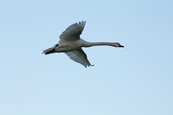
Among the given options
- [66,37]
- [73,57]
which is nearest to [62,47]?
[66,37]

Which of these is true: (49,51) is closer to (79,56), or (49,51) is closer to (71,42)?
(71,42)

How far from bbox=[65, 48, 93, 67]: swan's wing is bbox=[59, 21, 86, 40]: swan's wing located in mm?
2839

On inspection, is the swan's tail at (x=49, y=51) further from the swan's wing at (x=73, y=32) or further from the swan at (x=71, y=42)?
the swan's wing at (x=73, y=32)

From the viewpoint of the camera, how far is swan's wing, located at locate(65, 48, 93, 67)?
34.0m

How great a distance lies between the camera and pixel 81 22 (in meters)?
30.0

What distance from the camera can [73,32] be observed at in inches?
1208

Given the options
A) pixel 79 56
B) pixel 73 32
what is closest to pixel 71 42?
pixel 73 32

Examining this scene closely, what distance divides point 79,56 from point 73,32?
388 cm

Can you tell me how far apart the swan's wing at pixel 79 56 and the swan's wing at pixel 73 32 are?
284 cm

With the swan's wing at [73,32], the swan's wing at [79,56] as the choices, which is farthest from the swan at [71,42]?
the swan's wing at [79,56]

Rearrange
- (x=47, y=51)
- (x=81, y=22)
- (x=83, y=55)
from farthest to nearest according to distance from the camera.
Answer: (x=83, y=55) → (x=47, y=51) → (x=81, y=22)

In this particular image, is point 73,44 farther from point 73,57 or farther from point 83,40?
point 73,57

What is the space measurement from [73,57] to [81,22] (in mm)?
4777

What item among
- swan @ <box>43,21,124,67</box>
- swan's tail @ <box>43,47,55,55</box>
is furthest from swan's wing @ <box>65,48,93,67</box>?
swan's tail @ <box>43,47,55,55</box>
